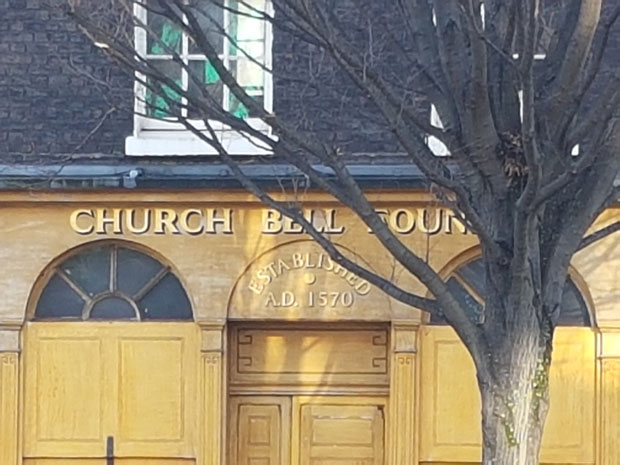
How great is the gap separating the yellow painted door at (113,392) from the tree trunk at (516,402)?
4.36 meters

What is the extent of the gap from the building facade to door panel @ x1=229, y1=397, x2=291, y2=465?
17mm

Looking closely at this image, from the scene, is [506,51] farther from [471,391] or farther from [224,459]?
[224,459]

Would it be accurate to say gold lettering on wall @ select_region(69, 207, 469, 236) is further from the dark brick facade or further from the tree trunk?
the tree trunk

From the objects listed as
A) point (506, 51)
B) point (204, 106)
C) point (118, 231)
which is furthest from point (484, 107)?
point (118, 231)

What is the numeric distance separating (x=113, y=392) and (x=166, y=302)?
2.91ft

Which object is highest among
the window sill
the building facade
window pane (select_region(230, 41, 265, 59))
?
window pane (select_region(230, 41, 265, 59))

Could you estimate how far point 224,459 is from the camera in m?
10.2

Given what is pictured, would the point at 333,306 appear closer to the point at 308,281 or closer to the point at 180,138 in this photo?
the point at 308,281

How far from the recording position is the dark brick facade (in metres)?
10.1

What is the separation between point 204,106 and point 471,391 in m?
4.65

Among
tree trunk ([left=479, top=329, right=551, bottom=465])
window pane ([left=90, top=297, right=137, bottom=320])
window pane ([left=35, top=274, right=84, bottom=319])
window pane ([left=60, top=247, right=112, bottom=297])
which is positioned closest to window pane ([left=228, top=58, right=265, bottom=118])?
window pane ([left=60, top=247, right=112, bottom=297])

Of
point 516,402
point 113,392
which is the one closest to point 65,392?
point 113,392

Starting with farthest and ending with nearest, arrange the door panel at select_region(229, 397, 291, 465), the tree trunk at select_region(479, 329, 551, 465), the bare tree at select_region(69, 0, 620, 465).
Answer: the door panel at select_region(229, 397, 291, 465) → the tree trunk at select_region(479, 329, 551, 465) → the bare tree at select_region(69, 0, 620, 465)

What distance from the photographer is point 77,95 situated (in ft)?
34.0
